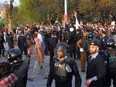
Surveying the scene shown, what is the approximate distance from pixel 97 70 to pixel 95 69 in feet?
0.18

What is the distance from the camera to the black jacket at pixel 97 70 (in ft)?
19.9

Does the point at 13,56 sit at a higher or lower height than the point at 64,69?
higher

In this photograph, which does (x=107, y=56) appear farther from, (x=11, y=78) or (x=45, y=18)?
(x=45, y=18)

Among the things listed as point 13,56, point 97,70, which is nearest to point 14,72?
point 13,56

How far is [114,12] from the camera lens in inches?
1774

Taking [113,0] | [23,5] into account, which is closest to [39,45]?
[113,0]

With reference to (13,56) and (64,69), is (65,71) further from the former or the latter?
(13,56)

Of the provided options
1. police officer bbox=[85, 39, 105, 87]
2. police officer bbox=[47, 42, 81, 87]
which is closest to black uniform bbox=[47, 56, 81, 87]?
police officer bbox=[47, 42, 81, 87]

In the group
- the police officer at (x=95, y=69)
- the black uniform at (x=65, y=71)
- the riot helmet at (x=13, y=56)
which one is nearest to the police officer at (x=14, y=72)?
the riot helmet at (x=13, y=56)

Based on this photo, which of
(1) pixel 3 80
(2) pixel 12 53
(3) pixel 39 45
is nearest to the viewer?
(1) pixel 3 80

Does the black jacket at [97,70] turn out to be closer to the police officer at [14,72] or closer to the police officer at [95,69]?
the police officer at [95,69]

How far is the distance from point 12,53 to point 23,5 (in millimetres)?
51561

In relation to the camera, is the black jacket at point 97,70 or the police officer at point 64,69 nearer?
the police officer at point 64,69

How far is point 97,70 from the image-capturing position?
6098 mm
